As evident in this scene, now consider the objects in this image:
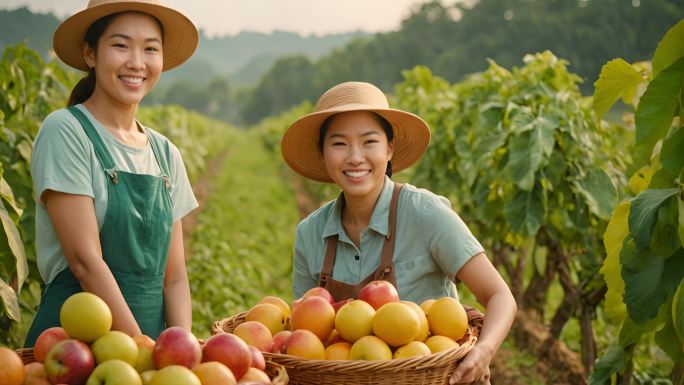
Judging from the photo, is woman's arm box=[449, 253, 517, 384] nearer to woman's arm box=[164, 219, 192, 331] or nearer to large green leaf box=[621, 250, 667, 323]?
large green leaf box=[621, 250, 667, 323]

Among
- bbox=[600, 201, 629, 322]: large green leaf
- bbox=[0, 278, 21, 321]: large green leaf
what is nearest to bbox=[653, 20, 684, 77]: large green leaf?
bbox=[600, 201, 629, 322]: large green leaf

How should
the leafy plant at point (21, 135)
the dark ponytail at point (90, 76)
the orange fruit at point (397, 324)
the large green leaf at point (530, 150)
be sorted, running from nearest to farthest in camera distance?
the orange fruit at point (397, 324)
the dark ponytail at point (90, 76)
the leafy plant at point (21, 135)
the large green leaf at point (530, 150)

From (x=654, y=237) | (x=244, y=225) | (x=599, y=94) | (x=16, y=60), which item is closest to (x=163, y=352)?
(x=654, y=237)

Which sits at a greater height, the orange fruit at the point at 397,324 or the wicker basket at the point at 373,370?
the orange fruit at the point at 397,324

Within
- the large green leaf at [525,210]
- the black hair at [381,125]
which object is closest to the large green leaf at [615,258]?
the black hair at [381,125]

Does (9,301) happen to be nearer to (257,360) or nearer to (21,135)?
(257,360)

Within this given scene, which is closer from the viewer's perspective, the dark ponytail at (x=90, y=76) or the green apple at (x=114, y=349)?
the green apple at (x=114, y=349)

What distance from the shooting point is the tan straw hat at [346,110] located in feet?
9.03

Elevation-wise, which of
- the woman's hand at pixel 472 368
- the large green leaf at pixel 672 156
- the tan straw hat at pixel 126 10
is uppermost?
the tan straw hat at pixel 126 10

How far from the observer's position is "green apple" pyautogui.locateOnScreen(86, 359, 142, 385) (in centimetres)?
169

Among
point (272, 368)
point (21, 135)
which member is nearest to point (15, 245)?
point (272, 368)

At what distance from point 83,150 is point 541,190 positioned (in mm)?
3015

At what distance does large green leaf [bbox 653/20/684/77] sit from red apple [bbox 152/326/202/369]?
168 cm

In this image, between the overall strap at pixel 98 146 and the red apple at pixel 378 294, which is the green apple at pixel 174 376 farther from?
the overall strap at pixel 98 146
